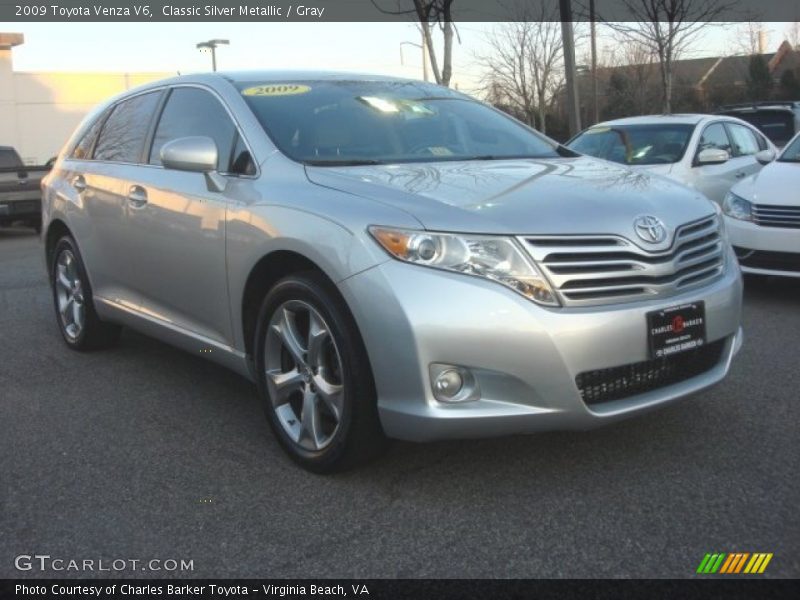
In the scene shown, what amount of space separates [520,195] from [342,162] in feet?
2.92

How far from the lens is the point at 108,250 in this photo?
16.0 feet

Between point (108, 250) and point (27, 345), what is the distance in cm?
147

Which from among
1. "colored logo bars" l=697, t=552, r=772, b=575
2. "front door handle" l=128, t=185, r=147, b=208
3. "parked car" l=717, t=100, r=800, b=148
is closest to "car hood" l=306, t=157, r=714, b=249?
"colored logo bars" l=697, t=552, r=772, b=575

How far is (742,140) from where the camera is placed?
954 centimetres

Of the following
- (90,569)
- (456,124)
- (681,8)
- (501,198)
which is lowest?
(90,569)

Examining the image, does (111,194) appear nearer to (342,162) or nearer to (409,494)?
(342,162)

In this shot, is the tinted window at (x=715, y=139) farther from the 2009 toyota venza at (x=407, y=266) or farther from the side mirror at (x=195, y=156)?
the side mirror at (x=195, y=156)

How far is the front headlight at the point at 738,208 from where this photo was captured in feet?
21.4

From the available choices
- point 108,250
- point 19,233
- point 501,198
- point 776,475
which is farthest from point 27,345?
point 19,233

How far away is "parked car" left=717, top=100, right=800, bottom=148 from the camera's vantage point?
13.1m

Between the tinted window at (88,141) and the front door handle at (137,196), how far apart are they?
1040 mm

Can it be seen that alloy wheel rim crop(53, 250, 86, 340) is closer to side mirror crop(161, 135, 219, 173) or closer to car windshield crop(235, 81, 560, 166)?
side mirror crop(161, 135, 219, 173)

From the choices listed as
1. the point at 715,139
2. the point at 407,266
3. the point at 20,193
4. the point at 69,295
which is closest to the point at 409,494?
the point at 407,266

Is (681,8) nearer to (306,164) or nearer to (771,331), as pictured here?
(771,331)
